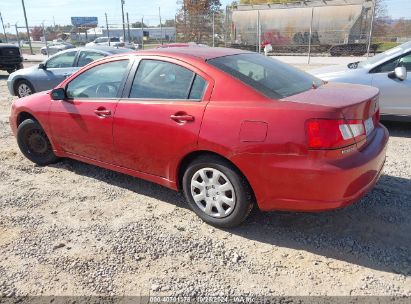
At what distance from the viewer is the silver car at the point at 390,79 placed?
5934mm

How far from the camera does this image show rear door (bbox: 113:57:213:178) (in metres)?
3.39

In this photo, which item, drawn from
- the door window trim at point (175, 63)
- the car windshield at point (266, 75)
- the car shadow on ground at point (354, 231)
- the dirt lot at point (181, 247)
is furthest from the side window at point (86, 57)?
the car shadow on ground at point (354, 231)

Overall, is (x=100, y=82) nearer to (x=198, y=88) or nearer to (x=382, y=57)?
(x=198, y=88)

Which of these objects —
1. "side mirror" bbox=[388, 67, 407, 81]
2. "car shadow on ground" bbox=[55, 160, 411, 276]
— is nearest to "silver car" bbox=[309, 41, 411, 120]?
"side mirror" bbox=[388, 67, 407, 81]

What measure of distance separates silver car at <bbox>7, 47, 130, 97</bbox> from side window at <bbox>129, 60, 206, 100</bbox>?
4896 mm

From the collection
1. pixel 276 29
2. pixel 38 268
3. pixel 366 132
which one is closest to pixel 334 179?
pixel 366 132

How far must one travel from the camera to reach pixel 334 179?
2857 mm

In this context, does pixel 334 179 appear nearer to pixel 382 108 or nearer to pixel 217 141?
pixel 217 141

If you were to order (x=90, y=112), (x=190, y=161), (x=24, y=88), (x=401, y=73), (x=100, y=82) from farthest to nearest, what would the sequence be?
(x=24, y=88) < (x=401, y=73) < (x=100, y=82) < (x=90, y=112) < (x=190, y=161)

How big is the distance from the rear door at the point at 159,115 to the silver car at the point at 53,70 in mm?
4953

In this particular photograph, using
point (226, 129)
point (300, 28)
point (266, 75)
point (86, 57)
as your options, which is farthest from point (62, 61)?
point (300, 28)

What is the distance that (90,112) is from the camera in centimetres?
415

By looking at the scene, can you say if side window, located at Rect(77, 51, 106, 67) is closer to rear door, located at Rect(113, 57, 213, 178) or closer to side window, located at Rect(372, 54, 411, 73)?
rear door, located at Rect(113, 57, 213, 178)

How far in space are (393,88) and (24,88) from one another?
850 cm
